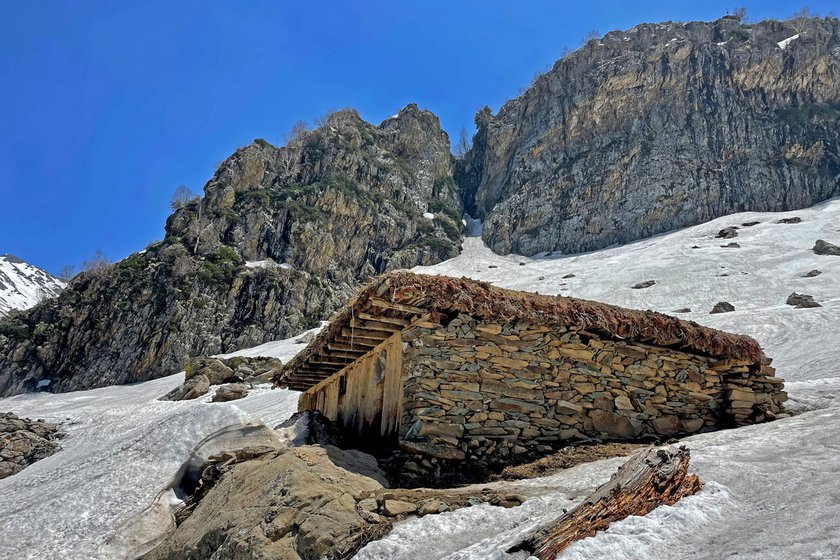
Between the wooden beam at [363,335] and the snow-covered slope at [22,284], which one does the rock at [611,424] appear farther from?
the snow-covered slope at [22,284]

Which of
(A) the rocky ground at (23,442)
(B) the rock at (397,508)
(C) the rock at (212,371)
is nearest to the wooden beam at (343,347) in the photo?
(B) the rock at (397,508)

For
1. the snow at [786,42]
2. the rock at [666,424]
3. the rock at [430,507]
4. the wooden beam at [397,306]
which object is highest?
the snow at [786,42]

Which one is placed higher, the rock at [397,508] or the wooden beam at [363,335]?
the wooden beam at [363,335]

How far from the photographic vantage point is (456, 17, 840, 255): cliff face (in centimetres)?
7100

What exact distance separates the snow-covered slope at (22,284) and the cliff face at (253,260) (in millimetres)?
60898

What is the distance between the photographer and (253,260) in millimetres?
63875

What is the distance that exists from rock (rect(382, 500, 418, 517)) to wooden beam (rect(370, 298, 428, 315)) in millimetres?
3317

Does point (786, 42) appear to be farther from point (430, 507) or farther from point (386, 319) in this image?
point (430, 507)

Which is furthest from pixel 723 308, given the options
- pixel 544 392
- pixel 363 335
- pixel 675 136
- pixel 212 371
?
pixel 675 136

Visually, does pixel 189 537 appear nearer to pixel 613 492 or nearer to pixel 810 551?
pixel 613 492

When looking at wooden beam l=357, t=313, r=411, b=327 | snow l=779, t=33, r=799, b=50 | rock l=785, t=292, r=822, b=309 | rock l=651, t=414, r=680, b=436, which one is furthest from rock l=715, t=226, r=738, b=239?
wooden beam l=357, t=313, r=411, b=327

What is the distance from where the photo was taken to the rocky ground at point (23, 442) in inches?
742

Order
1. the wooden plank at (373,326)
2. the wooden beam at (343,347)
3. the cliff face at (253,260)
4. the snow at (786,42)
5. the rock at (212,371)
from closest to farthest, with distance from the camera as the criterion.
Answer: the wooden plank at (373,326), the wooden beam at (343,347), the rock at (212,371), the cliff face at (253,260), the snow at (786,42)

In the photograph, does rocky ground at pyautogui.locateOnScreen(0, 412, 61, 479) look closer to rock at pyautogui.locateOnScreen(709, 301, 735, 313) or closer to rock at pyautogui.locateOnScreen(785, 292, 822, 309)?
rock at pyautogui.locateOnScreen(709, 301, 735, 313)
